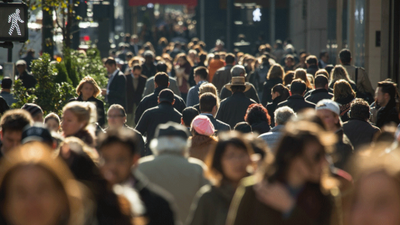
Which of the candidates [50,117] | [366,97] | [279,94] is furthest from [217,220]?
[366,97]

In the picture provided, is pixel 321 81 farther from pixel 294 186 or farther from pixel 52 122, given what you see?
pixel 294 186

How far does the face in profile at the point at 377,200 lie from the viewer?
122 inches

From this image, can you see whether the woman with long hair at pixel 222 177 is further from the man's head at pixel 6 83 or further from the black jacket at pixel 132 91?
the black jacket at pixel 132 91

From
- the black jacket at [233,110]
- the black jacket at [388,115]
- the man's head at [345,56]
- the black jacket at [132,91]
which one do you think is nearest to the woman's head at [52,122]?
the black jacket at [233,110]

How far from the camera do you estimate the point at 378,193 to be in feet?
10.2

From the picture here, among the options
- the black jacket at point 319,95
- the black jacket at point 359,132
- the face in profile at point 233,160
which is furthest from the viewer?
the black jacket at point 319,95

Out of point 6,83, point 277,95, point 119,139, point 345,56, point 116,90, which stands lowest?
point 116,90

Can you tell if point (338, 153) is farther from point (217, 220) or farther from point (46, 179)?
point (46, 179)

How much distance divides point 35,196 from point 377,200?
1.46 m

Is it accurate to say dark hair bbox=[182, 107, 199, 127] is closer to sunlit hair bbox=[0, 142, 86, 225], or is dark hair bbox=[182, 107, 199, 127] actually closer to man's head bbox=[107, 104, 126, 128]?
man's head bbox=[107, 104, 126, 128]

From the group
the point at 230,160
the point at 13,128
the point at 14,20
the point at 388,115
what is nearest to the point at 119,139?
the point at 230,160

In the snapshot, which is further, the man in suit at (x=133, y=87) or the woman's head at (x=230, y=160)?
the man in suit at (x=133, y=87)

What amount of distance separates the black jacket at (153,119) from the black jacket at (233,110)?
3.65 ft

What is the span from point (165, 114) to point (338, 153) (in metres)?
3.63
